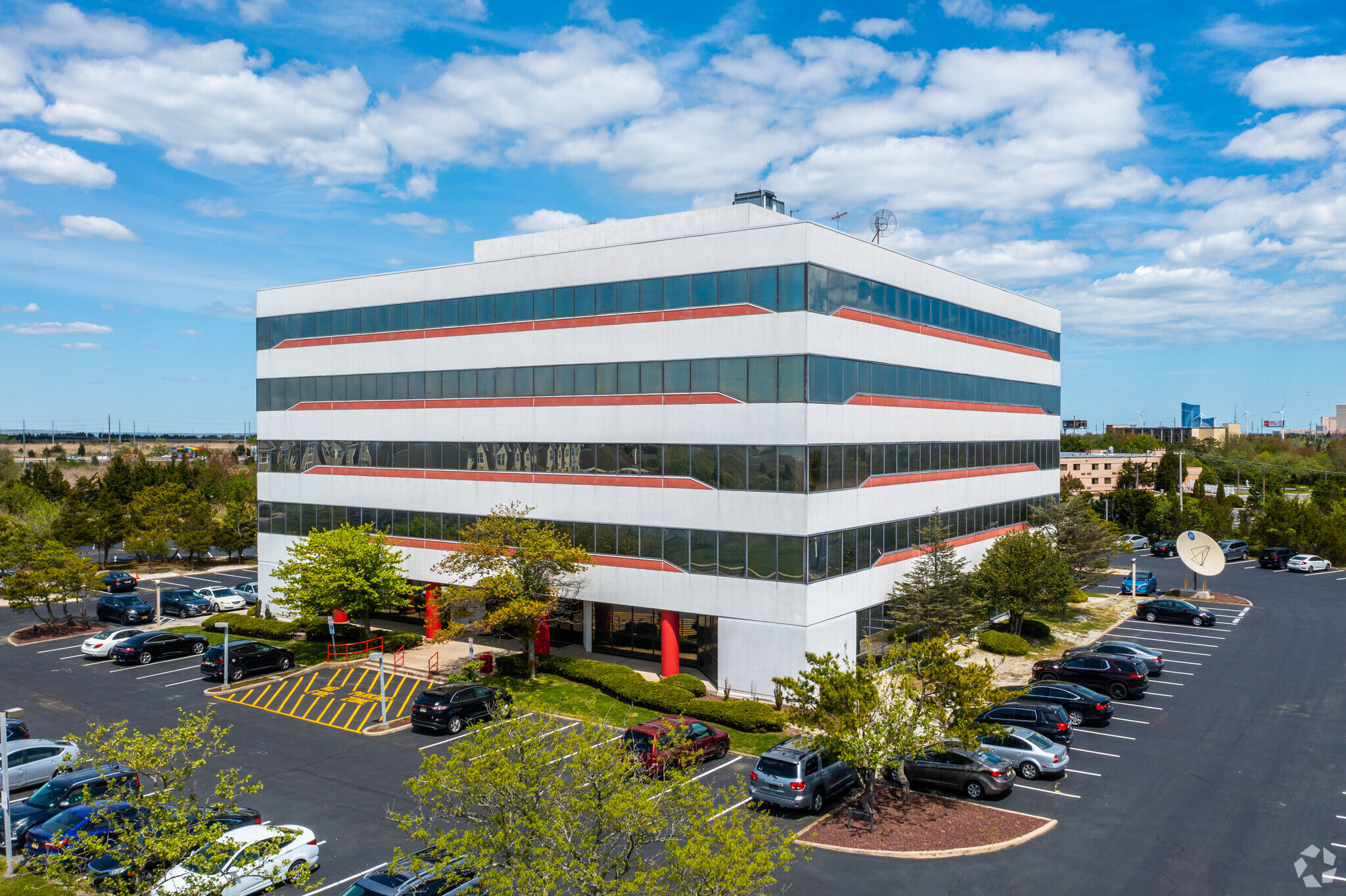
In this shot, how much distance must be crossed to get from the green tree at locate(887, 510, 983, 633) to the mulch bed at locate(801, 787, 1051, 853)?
13882mm

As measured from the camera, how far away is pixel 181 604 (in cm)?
5153

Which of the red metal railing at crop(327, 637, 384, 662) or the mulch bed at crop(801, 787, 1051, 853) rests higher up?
the mulch bed at crop(801, 787, 1051, 853)

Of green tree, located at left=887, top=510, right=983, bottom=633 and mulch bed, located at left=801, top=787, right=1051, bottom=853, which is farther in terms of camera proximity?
green tree, located at left=887, top=510, right=983, bottom=633

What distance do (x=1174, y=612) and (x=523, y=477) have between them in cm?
3865

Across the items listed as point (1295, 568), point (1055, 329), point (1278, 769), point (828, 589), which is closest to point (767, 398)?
point (828, 589)

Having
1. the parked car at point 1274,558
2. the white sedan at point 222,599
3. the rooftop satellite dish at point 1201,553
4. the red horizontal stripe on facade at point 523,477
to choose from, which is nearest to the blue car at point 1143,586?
the rooftop satellite dish at point 1201,553

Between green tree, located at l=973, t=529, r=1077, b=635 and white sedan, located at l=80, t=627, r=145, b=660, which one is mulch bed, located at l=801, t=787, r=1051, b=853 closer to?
green tree, located at l=973, t=529, r=1077, b=635

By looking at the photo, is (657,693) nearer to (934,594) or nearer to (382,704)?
(382,704)

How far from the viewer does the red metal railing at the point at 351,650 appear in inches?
1640

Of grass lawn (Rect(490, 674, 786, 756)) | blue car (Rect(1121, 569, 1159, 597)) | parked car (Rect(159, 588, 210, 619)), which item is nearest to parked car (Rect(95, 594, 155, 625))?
parked car (Rect(159, 588, 210, 619))

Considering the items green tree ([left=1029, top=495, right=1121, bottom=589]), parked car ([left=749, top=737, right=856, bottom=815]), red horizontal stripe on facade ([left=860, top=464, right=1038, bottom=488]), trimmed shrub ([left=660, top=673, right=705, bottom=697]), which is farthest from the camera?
green tree ([left=1029, top=495, right=1121, bottom=589])

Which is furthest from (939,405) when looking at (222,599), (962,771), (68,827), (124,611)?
(124,611)

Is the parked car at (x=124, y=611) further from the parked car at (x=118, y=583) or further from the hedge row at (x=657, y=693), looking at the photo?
the hedge row at (x=657, y=693)

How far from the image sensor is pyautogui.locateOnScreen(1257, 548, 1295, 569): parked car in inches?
2783
